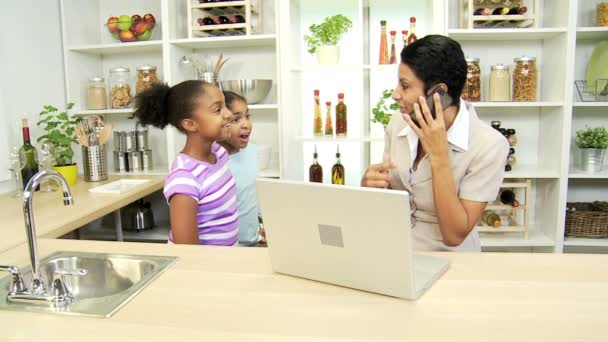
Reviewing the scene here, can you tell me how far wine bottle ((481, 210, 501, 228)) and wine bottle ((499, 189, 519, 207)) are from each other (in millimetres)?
87

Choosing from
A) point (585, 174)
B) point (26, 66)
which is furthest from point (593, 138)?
point (26, 66)

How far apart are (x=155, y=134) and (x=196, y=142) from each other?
5.24 ft

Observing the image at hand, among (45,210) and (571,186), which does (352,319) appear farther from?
(571,186)

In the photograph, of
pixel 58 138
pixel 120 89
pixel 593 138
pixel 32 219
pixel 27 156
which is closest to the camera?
pixel 32 219

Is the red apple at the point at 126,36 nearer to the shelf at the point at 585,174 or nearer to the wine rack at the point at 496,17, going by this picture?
the wine rack at the point at 496,17

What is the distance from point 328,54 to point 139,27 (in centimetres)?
110

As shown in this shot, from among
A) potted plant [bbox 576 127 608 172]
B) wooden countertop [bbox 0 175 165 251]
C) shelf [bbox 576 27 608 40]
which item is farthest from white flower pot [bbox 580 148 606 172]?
wooden countertop [bbox 0 175 165 251]

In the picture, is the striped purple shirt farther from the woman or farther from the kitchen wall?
the kitchen wall

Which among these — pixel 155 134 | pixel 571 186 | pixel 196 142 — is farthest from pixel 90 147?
pixel 571 186

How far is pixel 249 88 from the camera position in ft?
8.90

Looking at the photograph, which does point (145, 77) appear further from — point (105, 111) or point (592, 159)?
point (592, 159)

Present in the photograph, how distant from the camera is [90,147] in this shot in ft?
8.58

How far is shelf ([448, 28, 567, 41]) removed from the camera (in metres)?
2.48

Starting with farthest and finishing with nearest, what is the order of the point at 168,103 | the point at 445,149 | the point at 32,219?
the point at 168,103, the point at 445,149, the point at 32,219
